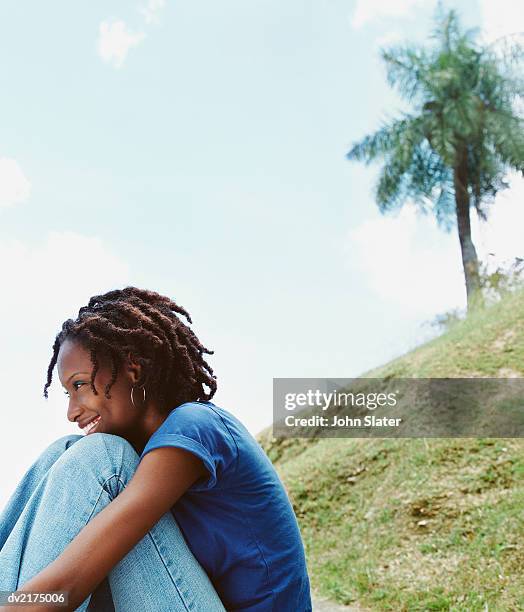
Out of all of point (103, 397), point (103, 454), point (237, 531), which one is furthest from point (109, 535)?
point (103, 397)

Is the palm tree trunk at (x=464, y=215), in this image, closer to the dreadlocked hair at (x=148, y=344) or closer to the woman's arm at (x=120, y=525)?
the dreadlocked hair at (x=148, y=344)

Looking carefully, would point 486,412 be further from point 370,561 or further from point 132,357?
point 132,357

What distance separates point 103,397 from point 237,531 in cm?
53

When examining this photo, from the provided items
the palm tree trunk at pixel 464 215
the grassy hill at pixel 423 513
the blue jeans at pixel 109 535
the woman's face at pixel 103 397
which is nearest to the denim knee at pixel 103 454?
the blue jeans at pixel 109 535

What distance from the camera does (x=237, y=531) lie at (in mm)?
1828

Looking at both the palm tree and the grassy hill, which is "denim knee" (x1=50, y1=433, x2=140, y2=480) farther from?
the palm tree

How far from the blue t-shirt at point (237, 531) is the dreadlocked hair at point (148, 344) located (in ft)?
0.89

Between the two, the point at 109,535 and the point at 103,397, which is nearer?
the point at 109,535

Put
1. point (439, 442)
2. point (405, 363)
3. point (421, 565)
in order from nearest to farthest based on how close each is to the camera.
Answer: point (421, 565) → point (439, 442) → point (405, 363)

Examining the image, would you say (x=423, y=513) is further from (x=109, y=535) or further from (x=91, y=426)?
(x=109, y=535)

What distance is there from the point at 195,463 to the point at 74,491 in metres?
0.29

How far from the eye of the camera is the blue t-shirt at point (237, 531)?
70.9 inches

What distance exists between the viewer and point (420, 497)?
494 cm

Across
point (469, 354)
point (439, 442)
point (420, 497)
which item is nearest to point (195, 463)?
point (420, 497)
